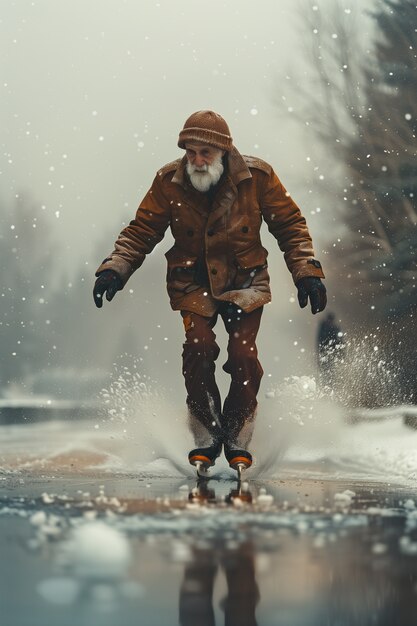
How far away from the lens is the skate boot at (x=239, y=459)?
8297 mm

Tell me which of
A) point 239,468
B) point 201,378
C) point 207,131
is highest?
point 207,131

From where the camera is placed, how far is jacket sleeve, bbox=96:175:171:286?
8.53m

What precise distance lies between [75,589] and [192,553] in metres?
0.82

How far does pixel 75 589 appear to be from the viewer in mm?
4078

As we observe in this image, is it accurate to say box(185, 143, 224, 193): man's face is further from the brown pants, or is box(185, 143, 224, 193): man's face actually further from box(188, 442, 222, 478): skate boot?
box(188, 442, 222, 478): skate boot

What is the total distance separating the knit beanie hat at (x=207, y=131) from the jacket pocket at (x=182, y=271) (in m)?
0.66

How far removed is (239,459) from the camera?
8.31m

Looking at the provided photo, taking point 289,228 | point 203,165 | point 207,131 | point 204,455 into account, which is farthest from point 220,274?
point 204,455

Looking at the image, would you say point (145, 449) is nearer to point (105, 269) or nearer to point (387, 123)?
point (105, 269)

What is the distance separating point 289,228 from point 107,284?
1170 millimetres

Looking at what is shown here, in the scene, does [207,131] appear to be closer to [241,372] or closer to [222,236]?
[222,236]

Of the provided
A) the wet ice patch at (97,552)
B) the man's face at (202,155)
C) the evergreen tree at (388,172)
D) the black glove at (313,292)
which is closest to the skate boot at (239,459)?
the black glove at (313,292)

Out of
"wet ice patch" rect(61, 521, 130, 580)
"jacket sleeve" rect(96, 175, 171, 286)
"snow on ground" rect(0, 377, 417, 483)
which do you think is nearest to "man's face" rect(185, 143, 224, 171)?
"jacket sleeve" rect(96, 175, 171, 286)

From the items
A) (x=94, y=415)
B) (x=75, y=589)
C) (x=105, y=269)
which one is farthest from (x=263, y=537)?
(x=94, y=415)
